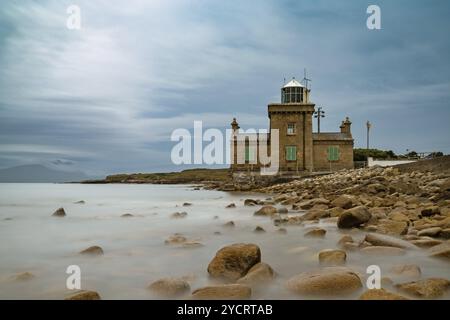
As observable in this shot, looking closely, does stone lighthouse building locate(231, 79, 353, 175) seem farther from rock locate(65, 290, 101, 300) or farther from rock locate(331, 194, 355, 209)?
rock locate(65, 290, 101, 300)

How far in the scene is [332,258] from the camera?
4543 mm

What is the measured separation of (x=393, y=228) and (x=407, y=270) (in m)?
2.19

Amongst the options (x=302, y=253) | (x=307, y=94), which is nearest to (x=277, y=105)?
(x=307, y=94)

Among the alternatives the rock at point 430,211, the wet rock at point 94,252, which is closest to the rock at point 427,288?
the rock at point 430,211

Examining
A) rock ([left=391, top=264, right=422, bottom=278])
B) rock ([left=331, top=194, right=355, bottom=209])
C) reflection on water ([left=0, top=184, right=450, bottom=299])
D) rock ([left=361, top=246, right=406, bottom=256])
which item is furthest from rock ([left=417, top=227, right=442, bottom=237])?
rock ([left=331, top=194, right=355, bottom=209])

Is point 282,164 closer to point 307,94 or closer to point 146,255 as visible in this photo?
point 307,94

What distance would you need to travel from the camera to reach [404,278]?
3834 mm

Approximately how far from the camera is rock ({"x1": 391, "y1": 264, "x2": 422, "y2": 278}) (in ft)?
12.8

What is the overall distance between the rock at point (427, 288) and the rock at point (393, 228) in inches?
101

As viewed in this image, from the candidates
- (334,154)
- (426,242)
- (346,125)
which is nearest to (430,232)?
(426,242)

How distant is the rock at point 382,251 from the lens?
15.6 feet

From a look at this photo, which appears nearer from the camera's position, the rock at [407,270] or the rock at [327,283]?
the rock at [327,283]

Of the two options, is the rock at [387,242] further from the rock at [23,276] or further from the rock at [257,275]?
the rock at [23,276]

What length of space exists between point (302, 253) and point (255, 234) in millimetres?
1941
